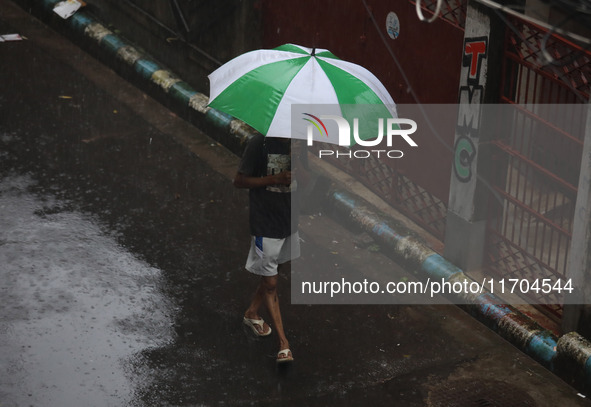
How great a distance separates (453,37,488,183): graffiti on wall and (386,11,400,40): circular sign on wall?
1.27 metres

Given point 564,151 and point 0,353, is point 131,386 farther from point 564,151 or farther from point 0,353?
point 564,151

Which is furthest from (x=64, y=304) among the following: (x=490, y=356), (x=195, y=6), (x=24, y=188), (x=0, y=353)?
(x=195, y=6)

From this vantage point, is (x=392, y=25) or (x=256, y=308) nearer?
(x=256, y=308)

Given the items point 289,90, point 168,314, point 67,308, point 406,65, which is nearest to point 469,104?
point 406,65

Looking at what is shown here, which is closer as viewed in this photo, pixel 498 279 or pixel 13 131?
pixel 498 279

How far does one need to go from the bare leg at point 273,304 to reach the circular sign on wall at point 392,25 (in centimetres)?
311

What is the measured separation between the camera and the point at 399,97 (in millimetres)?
9461

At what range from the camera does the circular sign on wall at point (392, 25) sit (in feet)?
30.2

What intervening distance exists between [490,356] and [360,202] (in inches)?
99.5

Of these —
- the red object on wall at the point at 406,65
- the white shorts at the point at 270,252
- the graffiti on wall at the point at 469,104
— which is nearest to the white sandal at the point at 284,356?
the white shorts at the point at 270,252

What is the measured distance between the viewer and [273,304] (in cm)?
753

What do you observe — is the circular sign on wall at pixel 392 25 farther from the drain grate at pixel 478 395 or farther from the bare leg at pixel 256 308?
the drain grate at pixel 478 395

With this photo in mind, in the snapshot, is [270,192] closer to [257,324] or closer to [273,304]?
[273,304]

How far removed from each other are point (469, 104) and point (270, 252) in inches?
89.9
